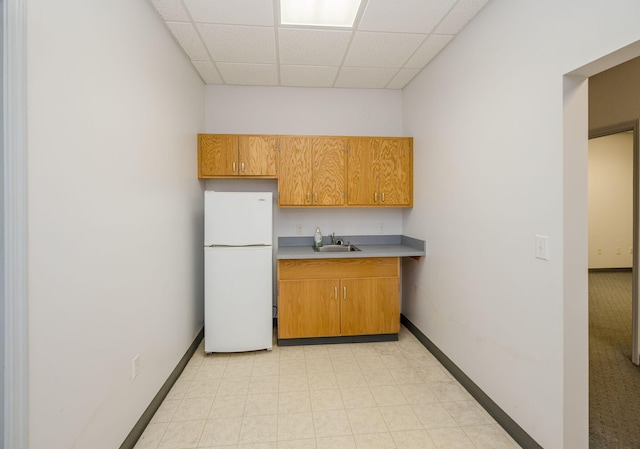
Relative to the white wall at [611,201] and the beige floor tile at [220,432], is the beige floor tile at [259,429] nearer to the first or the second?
the beige floor tile at [220,432]

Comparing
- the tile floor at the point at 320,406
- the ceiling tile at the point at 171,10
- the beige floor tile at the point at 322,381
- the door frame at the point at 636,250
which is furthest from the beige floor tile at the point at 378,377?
the ceiling tile at the point at 171,10

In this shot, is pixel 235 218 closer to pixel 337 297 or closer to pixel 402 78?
pixel 337 297

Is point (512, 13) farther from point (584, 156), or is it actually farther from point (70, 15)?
point (70, 15)

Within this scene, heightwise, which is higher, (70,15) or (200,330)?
(70,15)

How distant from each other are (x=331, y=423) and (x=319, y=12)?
8.76 ft

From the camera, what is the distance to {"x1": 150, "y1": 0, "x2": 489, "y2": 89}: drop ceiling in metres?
2.02

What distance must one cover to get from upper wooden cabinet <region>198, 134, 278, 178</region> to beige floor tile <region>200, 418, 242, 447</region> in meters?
2.06

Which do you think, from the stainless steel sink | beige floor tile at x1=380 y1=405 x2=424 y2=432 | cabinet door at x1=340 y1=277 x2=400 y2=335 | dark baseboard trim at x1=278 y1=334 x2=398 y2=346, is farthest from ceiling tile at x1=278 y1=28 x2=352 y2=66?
beige floor tile at x1=380 y1=405 x2=424 y2=432

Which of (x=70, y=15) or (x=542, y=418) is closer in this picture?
(x=70, y=15)

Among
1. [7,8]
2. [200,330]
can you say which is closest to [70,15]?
[7,8]

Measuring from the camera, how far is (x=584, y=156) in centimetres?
146

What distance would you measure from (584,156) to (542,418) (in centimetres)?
132

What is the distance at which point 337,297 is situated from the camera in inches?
116

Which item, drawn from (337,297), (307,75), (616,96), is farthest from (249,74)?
(616,96)
